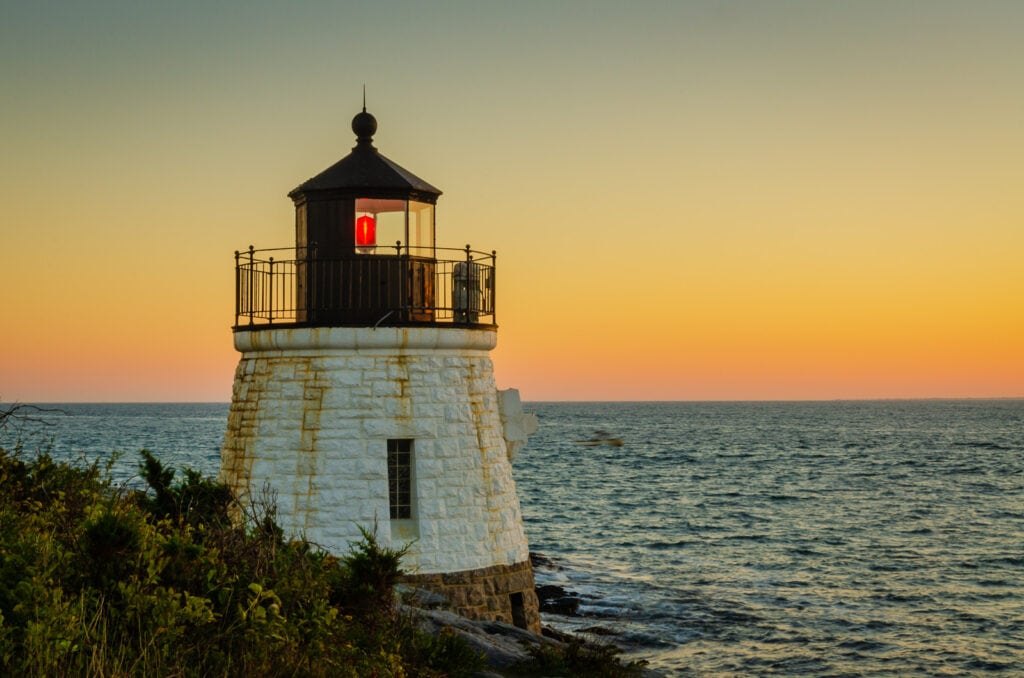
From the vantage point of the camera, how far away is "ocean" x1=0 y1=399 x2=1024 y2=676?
20266mm

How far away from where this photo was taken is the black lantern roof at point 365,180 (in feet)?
47.2

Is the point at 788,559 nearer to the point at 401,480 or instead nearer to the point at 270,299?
the point at 401,480

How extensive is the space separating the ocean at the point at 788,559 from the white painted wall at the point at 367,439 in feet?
8.98

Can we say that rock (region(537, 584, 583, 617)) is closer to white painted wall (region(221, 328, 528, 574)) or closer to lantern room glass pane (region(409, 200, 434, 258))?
white painted wall (region(221, 328, 528, 574))

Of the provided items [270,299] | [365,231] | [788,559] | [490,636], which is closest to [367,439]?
[270,299]

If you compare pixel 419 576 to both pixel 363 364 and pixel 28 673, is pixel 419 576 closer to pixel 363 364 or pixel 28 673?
pixel 363 364

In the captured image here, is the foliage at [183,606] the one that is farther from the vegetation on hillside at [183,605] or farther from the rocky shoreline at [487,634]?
the rocky shoreline at [487,634]

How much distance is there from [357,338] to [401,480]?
1910mm

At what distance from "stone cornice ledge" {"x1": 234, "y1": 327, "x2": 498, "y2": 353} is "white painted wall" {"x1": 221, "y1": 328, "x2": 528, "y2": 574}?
0.01 meters

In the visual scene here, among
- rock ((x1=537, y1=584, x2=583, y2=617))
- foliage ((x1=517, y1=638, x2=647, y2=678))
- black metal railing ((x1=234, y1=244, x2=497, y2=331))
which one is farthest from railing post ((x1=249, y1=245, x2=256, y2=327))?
rock ((x1=537, y1=584, x2=583, y2=617))

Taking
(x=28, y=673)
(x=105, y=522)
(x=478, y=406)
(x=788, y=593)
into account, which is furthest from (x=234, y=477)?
(x=788, y=593)

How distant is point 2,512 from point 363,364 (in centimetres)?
561

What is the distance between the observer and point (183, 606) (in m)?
7.93

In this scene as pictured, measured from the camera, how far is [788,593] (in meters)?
25.5
